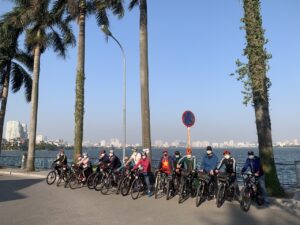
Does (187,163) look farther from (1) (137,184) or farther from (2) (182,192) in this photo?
(1) (137,184)

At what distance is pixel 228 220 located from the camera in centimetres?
995

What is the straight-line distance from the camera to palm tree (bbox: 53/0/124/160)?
23469 millimetres

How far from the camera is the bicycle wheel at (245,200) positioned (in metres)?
11.4

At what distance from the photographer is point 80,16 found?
25375 millimetres

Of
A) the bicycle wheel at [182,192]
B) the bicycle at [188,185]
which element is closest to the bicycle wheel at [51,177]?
the bicycle at [188,185]

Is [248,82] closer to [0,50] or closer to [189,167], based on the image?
[189,167]

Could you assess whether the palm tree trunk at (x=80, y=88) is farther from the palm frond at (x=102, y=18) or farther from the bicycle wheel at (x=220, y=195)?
the bicycle wheel at (x=220, y=195)

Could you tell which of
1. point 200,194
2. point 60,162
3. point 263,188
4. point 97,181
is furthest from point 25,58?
point 263,188

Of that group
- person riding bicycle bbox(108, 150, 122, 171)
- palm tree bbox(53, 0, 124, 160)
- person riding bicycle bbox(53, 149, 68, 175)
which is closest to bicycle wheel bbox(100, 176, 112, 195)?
person riding bicycle bbox(108, 150, 122, 171)

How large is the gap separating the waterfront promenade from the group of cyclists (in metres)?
0.75

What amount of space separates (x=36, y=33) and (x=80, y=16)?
18.5 feet

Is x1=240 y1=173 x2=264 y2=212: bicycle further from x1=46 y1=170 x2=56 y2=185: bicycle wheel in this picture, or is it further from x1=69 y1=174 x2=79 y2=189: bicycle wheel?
x1=46 y1=170 x2=56 y2=185: bicycle wheel

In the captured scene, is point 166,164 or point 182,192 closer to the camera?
point 182,192

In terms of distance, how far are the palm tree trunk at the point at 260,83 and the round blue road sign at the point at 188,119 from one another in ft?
7.83
